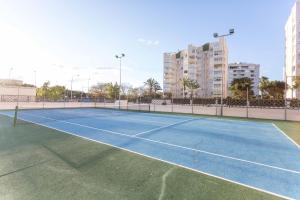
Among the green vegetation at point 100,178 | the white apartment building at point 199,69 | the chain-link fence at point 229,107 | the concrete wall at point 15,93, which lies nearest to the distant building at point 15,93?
the concrete wall at point 15,93

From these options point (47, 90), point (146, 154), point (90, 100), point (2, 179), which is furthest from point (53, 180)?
point (47, 90)

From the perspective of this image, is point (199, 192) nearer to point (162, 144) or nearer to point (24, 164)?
point (162, 144)

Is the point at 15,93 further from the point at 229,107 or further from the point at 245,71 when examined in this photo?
the point at 245,71

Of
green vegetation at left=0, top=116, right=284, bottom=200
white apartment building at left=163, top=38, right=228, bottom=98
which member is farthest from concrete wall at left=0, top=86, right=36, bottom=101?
white apartment building at left=163, top=38, right=228, bottom=98

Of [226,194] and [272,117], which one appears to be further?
[272,117]

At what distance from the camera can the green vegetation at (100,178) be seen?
13.9 ft

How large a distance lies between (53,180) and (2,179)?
126 cm

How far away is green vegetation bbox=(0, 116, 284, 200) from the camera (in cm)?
424

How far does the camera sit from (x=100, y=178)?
5.04 m

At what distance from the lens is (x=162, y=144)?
349 inches

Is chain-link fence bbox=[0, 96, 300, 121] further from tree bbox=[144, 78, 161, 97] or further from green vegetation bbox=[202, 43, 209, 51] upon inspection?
green vegetation bbox=[202, 43, 209, 51]

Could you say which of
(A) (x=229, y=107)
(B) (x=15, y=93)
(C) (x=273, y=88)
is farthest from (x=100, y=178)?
(C) (x=273, y=88)

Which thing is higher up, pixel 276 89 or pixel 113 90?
pixel 113 90

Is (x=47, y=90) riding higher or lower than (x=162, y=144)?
higher
